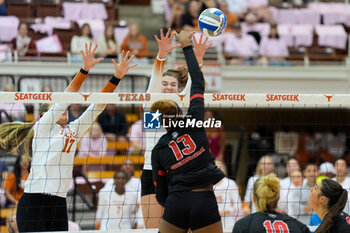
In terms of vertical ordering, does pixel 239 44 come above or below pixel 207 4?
below

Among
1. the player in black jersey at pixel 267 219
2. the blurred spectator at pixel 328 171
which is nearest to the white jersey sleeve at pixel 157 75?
the player in black jersey at pixel 267 219

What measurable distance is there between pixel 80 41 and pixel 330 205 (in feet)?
28.4

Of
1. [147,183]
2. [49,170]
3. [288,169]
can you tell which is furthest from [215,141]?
[49,170]

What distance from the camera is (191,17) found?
13336mm

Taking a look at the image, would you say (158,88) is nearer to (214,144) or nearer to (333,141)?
(214,144)

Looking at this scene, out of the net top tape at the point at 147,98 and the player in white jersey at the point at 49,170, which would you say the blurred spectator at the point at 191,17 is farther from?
the player in white jersey at the point at 49,170

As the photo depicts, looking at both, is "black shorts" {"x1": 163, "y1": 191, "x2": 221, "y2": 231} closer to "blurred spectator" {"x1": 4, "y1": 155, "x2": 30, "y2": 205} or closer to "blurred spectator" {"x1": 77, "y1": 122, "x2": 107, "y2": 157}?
"blurred spectator" {"x1": 4, "y1": 155, "x2": 30, "y2": 205}

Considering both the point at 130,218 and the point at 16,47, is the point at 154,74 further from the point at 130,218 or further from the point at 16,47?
the point at 16,47

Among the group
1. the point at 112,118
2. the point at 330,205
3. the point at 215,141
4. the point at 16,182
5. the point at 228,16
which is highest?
the point at 228,16

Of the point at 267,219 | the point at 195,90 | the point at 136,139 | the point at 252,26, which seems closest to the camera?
the point at 195,90

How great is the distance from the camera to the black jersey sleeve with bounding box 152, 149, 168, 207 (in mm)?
4258

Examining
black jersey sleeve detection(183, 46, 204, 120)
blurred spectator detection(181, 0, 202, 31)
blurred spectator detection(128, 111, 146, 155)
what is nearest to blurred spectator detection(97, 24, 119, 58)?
blurred spectator detection(181, 0, 202, 31)

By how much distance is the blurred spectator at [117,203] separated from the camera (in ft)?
25.2

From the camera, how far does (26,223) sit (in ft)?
16.4
